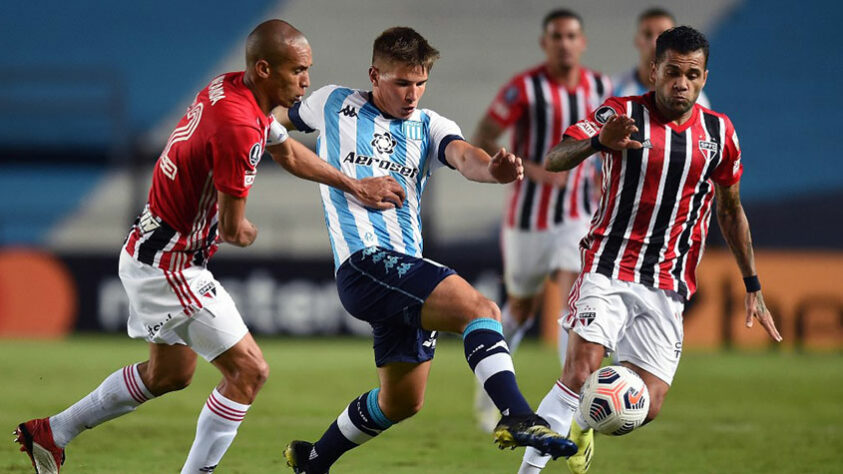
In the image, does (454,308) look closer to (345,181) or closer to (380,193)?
(380,193)

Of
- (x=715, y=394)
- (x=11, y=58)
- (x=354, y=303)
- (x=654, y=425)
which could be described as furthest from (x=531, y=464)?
(x=11, y=58)

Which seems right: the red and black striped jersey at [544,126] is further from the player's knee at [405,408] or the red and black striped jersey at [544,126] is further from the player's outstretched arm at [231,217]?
the player's outstretched arm at [231,217]

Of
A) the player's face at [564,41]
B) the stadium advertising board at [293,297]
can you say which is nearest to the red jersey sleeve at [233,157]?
the player's face at [564,41]

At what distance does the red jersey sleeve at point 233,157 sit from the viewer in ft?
14.6

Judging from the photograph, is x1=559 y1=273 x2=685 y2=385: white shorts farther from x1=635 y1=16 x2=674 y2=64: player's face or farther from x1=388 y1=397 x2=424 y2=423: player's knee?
x1=635 y1=16 x2=674 y2=64: player's face

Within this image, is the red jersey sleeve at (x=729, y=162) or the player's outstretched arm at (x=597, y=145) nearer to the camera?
the player's outstretched arm at (x=597, y=145)

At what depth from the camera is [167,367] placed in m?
5.09

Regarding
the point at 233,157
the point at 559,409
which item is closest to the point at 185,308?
the point at 233,157

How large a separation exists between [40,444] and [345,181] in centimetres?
185

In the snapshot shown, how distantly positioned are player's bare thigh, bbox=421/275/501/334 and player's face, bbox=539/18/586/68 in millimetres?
3640

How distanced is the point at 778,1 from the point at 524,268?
12819 millimetres

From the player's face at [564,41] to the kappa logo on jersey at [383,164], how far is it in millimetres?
3041

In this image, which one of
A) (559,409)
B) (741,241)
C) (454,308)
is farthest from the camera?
(741,241)

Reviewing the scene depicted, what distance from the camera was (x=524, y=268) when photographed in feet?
26.2
